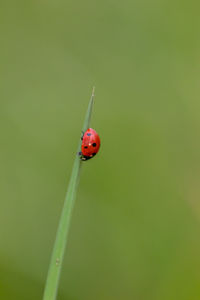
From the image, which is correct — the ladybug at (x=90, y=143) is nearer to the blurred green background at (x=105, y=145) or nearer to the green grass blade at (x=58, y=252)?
the blurred green background at (x=105, y=145)

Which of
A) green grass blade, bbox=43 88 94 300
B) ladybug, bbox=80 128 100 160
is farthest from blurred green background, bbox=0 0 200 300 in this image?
green grass blade, bbox=43 88 94 300

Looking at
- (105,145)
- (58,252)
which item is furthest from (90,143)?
(58,252)

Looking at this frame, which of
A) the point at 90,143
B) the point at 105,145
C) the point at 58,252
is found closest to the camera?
the point at 58,252

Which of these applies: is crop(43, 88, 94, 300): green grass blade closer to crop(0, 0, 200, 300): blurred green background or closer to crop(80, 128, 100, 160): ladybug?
crop(80, 128, 100, 160): ladybug

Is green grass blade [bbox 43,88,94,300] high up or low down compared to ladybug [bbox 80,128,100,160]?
down

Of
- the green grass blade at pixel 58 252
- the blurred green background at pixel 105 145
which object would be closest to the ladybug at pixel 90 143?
the blurred green background at pixel 105 145

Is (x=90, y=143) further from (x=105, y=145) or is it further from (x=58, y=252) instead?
(x=58, y=252)

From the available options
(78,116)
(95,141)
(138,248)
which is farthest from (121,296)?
(78,116)

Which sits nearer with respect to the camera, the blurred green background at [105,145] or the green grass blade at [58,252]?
the green grass blade at [58,252]
